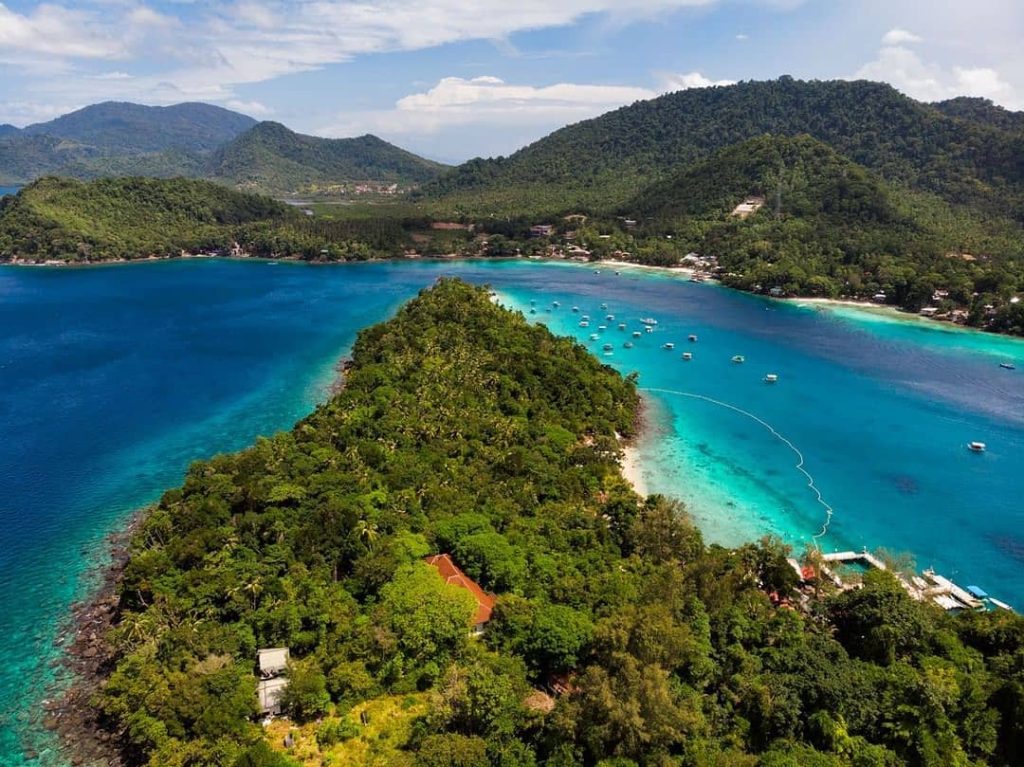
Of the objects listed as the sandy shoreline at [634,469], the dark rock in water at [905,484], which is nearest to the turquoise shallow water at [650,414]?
the dark rock in water at [905,484]

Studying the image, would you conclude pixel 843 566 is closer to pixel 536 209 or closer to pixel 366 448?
pixel 366 448

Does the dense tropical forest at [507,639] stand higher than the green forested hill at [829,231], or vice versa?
the green forested hill at [829,231]

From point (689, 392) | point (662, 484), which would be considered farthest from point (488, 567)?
point (689, 392)

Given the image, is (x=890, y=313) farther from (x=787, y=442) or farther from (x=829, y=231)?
(x=787, y=442)

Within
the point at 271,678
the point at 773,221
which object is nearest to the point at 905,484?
the point at 271,678

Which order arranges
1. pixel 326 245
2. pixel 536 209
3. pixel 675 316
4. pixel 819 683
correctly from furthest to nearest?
pixel 536 209 → pixel 326 245 → pixel 675 316 → pixel 819 683

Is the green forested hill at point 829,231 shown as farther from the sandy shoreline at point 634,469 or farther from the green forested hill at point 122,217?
the green forested hill at point 122,217

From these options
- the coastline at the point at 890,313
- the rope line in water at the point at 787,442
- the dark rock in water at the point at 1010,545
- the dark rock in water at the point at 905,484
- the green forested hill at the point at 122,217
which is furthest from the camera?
the green forested hill at the point at 122,217
